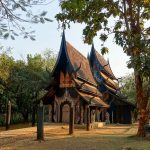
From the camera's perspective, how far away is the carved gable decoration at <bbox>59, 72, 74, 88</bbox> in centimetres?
3275

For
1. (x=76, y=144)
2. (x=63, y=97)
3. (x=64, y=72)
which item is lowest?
(x=76, y=144)

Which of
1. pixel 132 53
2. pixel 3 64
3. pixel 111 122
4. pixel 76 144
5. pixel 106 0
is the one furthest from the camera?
pixel 111 122

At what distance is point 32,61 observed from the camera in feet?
162

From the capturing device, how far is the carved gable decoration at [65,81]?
32.8 m

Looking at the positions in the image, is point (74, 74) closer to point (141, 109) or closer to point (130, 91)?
point (141, 109)

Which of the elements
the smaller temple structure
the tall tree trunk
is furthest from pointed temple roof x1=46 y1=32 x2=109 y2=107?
the tall tree trunk

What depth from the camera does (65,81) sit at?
33062mm

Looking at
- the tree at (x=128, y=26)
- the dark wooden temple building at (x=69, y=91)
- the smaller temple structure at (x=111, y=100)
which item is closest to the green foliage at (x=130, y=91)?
the smaller temple structure at (x=111, y=100)

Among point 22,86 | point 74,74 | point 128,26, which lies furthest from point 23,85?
point 128,26

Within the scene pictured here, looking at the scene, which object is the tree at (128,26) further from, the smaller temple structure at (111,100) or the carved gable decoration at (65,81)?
the smaller temple structure at (111,100)

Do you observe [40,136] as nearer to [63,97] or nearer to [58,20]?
[58,20]

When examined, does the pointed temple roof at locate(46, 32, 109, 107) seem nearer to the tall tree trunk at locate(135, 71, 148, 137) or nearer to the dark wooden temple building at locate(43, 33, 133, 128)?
the dark wooden temple building at locate(43, 33, 133, 128)

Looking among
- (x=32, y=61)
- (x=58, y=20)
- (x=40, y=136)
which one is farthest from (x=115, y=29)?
(x=32, y=61)

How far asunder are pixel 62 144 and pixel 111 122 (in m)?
28.7
